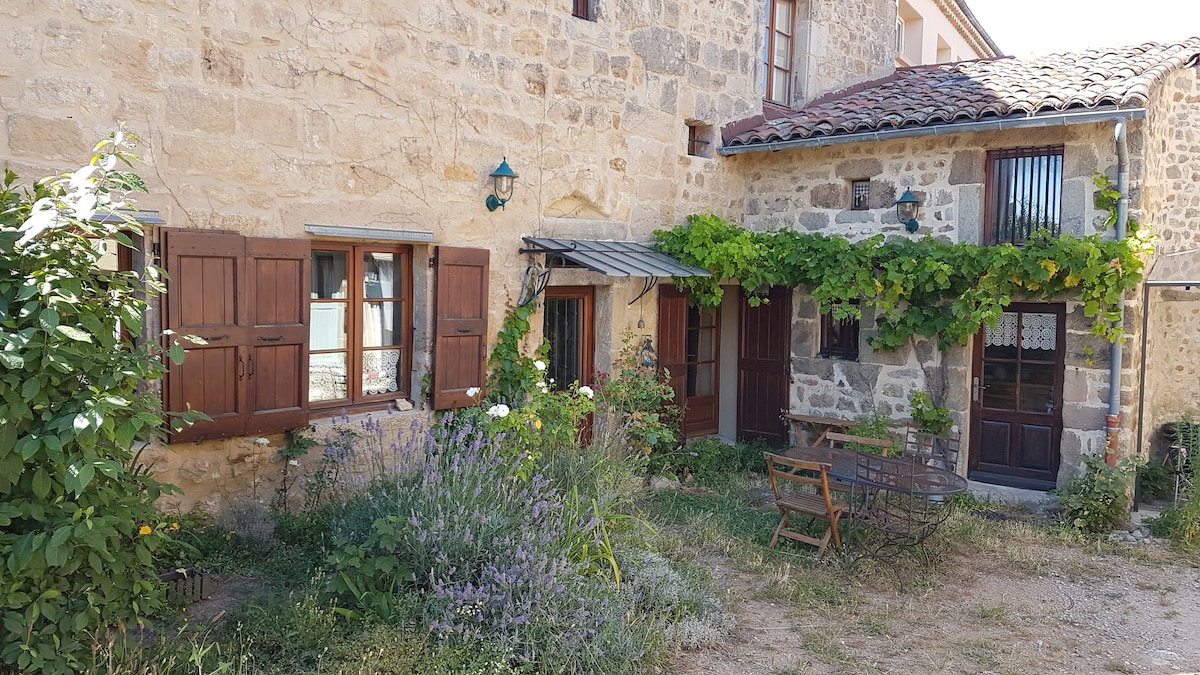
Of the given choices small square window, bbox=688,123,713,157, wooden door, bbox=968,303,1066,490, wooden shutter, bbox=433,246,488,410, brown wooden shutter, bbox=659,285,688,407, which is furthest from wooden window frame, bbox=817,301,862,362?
wooden shutter, bbox=433,246,488,410

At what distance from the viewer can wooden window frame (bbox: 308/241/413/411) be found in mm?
6055

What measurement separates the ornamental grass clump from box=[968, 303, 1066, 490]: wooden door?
15.4 feet

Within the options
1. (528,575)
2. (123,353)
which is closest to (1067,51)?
(528,575)

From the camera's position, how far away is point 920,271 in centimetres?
779

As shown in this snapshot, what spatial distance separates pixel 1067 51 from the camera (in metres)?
8.80

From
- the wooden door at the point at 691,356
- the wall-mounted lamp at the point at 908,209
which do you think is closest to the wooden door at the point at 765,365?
the wooden door at the point at 691,356

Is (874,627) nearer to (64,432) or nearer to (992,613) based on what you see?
(992,613)

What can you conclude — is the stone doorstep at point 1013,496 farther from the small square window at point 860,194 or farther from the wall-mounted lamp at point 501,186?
the wall-mounted lamp at point 501,186

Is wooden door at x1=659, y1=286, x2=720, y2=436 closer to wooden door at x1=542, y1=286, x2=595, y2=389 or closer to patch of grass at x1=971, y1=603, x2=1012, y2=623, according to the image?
wooden door at x1=542, y1=286, x2=595, y2=389

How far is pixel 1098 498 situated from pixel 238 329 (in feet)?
21.0

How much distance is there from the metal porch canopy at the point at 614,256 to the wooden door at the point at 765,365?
4.99 feet

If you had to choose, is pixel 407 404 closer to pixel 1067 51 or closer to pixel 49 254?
pixel 49 254

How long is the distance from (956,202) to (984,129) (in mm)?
756

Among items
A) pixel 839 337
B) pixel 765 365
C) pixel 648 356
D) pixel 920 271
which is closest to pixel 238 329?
pixel 648 356
